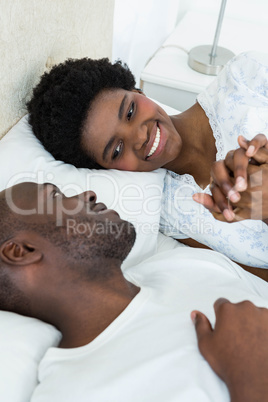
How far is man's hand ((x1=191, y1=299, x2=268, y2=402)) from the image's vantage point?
674 millimetres

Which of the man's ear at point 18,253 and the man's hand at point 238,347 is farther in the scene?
the man's ear at point 18,253

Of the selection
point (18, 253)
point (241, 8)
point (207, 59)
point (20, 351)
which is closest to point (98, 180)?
point (18, 253)

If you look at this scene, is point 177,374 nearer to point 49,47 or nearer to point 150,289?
point 150,289

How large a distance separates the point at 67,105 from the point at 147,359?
71 cm

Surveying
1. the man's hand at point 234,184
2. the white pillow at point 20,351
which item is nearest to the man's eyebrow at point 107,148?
the man's hand at point 234,184

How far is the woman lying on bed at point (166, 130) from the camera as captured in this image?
3.81ft

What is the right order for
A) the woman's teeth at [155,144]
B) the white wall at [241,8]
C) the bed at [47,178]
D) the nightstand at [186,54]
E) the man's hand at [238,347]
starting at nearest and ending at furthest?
the man's hand at [238,347]
the bed at [47,178]
the woman's teeth at [155,144]
the nightstand at [186,54]
the white wall at [241,8]

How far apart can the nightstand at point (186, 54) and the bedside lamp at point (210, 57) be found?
28 mm

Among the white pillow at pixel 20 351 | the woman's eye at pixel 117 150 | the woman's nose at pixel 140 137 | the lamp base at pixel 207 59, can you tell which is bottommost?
the white pillow at pixel 20 351

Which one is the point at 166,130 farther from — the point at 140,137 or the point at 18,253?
the point at 18,253

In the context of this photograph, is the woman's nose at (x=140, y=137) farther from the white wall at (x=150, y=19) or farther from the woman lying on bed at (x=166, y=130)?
the white wall at (x=150, y=19)

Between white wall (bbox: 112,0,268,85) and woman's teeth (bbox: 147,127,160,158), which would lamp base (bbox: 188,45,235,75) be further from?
woman's teeth (bbox: 147,127,160,158)

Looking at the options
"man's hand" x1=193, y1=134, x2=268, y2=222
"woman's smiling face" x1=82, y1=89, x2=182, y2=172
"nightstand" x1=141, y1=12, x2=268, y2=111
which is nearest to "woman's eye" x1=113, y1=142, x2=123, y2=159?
"woman's smiling face" x1=82, y1=89, x2=182, y2=172

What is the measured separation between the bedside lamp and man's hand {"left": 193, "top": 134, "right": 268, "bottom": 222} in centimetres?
103
